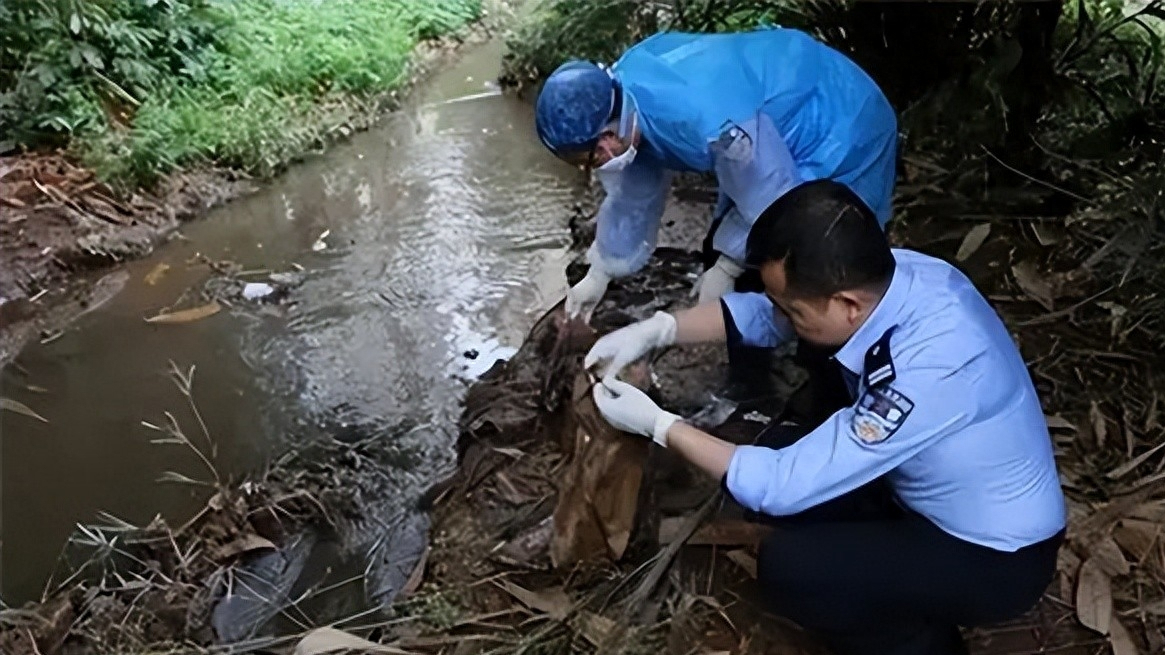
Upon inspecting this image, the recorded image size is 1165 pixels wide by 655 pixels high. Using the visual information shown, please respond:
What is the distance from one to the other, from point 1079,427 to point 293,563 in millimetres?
2387

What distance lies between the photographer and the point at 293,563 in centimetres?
343

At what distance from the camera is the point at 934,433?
1903 mm

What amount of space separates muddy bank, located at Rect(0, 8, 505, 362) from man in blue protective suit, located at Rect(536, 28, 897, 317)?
10.5 ft

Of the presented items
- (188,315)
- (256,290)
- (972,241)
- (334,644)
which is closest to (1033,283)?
(972,241)

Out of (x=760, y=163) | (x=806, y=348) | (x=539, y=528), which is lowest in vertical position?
(x=539, y=528)

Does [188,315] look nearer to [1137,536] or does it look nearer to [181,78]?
[181,78]

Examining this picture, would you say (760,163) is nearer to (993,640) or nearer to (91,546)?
(993,640)

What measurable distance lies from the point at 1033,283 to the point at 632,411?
1.85 meters

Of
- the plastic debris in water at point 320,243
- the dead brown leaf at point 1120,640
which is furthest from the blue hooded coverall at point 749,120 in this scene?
the plastic debris in water at point 320,243

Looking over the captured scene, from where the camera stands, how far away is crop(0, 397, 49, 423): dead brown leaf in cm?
423

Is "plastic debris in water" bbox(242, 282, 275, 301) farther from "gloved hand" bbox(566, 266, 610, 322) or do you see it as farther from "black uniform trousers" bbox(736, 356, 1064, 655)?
"black uniform trousers" bbox(736, 356, 1064, 655)

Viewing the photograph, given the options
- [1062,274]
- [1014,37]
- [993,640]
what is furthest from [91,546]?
[1014,37]

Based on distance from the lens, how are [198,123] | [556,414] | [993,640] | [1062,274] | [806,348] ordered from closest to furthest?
[993,640] → [806,348] → [556,414] → [1062,274] → [198,123]

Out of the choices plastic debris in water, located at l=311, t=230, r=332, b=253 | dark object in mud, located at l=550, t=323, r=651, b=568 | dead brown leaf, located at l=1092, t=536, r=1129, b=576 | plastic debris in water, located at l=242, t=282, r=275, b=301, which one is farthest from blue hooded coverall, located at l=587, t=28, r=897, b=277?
plastic debris in water, located at l=311, t=230, r=332, b=253
